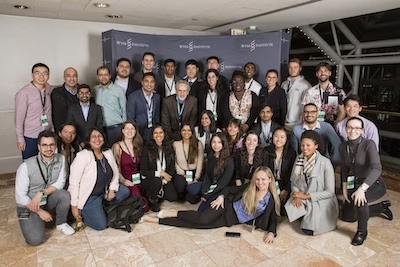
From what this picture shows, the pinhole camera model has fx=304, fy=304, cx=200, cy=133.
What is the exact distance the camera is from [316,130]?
363cm

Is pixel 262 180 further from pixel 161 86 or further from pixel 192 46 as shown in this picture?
pixel 192 46

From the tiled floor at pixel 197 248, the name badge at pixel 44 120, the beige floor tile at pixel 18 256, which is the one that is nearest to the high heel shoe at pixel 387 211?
the tiled floor at pixel 197 248

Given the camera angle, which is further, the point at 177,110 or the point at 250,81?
the point at 250,81

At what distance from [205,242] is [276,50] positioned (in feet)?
12.1

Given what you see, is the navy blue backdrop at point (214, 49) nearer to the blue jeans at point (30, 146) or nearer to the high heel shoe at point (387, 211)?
the blue jeans at point (30, 146)

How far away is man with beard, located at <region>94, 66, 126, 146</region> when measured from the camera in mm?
3920

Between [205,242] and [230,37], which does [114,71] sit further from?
[205,242]

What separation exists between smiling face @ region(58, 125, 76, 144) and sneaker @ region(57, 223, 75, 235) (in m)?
0.87

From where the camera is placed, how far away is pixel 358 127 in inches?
119

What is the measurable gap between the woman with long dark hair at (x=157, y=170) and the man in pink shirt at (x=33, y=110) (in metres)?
1.28

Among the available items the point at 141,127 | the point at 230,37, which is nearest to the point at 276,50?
the point at 230,37

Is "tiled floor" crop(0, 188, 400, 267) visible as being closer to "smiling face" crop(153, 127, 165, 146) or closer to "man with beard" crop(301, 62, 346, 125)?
"smiling face" crop(153, 127, 165, 146)

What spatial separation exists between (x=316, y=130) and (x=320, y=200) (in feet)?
3.06

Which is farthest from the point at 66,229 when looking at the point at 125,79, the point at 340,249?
the point at 340,249
